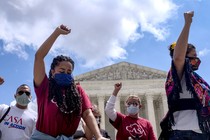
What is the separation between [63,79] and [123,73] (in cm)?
3270

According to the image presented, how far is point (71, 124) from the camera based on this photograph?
279 centimetres

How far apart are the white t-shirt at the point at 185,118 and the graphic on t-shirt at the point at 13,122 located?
2.64 m

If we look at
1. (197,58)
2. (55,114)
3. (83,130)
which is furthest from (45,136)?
(83,130)

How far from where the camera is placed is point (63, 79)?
288 centimetres

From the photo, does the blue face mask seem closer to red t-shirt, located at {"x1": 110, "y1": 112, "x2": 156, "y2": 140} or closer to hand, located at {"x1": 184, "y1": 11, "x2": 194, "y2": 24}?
hand, located at {"x1": 184, "y1": 11, "x2": 194, "y2": 24}

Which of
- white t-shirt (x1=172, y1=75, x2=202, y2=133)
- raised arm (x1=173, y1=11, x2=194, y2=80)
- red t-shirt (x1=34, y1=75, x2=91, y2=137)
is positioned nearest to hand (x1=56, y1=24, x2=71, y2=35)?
red t-shirt (x1=34, y1=75, x2=91, y2=137)

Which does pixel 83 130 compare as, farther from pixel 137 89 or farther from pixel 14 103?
pixel 137 89

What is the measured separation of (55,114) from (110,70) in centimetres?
3288

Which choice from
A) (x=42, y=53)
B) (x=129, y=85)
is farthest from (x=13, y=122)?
(x=129, y=85)

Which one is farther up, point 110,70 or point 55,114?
point 110,70

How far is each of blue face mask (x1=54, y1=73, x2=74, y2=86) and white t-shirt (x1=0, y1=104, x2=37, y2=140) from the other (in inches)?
83.0

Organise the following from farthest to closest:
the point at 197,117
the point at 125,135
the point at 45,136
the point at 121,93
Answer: the point at 121,93 < the point at 125,135 < the point at 197,117 < the point at 45,136

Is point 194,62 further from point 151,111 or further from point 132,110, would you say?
point 151,111

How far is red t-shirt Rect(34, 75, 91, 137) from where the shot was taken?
2.73 meters
